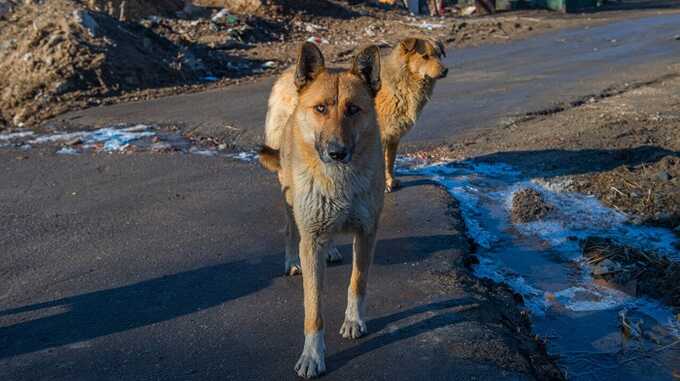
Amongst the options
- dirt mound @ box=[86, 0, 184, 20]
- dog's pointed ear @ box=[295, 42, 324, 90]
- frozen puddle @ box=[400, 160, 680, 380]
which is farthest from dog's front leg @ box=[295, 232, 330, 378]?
dirt mound @ box=[86, 0, 184, 20]

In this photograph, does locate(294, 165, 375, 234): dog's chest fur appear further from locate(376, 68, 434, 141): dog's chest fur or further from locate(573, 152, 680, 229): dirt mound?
locate(573, 152, 680, 229): dirt mound

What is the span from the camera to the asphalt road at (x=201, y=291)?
13.8ft

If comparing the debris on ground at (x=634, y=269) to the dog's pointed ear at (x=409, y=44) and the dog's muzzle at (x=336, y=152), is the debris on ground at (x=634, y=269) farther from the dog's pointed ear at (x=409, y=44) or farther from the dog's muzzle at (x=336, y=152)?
the dog's pointed ear at (x=409, y=44)

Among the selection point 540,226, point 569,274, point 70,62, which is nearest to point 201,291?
point 569,274

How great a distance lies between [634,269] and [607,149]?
343 cm

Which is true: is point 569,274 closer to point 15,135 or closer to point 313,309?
point 313,309

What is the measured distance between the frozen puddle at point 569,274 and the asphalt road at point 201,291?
452mm

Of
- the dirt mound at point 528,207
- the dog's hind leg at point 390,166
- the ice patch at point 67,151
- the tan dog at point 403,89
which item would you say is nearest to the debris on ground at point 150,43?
the ice patch at point 67,151

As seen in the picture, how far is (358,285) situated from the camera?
4375 millimetres

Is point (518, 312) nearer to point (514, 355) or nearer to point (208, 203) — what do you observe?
point (514, 355)

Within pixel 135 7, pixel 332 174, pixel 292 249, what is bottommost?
pixel 292 249

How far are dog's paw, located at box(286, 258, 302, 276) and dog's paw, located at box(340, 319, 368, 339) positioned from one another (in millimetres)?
1097

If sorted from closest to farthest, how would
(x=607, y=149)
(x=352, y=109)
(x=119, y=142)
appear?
(x=352, y=109)
(x=607, y=149)
(x=119, y=142)

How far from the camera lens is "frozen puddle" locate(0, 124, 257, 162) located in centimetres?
913
